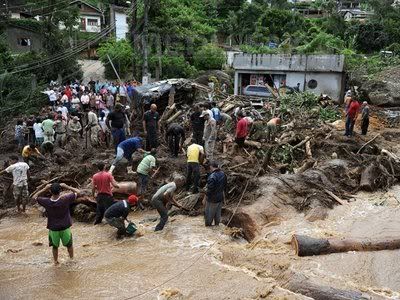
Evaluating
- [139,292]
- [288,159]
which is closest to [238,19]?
[288,159]

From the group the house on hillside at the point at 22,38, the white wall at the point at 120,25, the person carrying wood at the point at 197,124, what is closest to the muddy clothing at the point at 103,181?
the person carrying wood at the point at 197,124

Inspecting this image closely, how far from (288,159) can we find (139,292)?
872 centimetres

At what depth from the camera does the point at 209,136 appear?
13953 mm

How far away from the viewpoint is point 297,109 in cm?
2048

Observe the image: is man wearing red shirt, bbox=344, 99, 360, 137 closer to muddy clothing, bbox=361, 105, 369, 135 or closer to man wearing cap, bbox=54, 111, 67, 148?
muddy clothing, bbox=361, 105, 369, 135

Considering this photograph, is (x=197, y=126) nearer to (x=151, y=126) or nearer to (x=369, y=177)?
(x=151, y=126)

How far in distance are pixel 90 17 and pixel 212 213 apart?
4592cm

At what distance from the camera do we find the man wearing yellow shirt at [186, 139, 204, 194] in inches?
476

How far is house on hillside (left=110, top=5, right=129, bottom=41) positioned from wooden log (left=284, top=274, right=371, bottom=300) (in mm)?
41943

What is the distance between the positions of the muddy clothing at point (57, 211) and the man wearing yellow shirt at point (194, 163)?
4341 mm

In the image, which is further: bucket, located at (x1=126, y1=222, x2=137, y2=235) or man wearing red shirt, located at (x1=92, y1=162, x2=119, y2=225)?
man wearing red shirt, located at (x1=92, y1=162, x2=119, y2=225)

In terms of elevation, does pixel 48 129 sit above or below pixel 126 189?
above

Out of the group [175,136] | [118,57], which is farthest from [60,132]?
[118,57]

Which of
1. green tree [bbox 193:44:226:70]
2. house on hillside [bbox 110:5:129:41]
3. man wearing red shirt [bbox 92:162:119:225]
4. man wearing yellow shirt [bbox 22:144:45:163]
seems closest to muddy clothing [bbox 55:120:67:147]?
man wearing yellow shirt [bbox 22:144:45:163]
